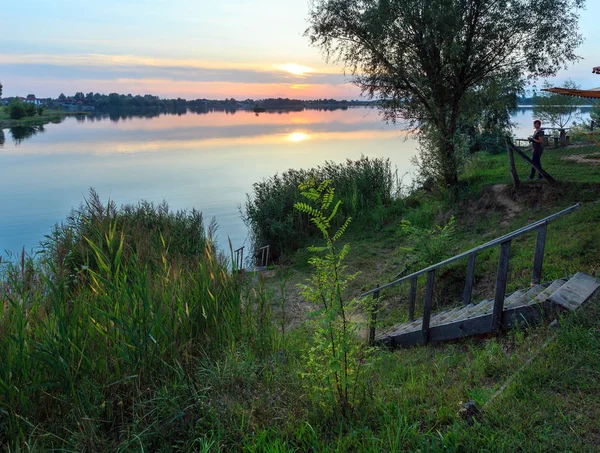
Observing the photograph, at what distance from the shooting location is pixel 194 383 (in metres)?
4.46

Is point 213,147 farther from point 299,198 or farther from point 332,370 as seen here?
point 332,370

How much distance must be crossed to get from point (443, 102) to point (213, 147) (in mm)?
55534

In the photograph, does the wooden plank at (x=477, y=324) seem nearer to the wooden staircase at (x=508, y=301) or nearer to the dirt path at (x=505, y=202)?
the wooden staircase at (x=508, y=301)

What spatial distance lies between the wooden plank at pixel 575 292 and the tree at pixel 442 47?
485 inches

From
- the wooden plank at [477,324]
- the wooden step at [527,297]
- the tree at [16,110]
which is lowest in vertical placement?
the wooden plank at [477,324]

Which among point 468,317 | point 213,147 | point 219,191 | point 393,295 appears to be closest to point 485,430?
point 468,317

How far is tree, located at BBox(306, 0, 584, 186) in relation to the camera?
16.9m

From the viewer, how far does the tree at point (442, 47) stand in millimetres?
16891

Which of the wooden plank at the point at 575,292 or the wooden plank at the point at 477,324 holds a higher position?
the wooden plank at the point at 575,292

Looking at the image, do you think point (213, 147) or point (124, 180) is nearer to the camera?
point (124, 180)

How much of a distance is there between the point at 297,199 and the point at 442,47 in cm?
808

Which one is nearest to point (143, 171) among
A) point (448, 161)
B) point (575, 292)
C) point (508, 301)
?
point (448, 161)

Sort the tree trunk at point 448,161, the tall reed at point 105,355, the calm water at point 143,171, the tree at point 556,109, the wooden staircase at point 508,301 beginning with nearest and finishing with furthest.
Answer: the tall reed at point 105,355
the wooden staircase at point 508,301
the tree trunk at point 448,161
the calm water at point 143,171
the tree at point 556,109

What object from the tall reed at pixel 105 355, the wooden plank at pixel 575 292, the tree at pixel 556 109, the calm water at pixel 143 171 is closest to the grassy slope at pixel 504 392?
the wooden plank at pixel 575 292
